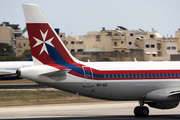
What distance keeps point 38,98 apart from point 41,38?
63.4 ft

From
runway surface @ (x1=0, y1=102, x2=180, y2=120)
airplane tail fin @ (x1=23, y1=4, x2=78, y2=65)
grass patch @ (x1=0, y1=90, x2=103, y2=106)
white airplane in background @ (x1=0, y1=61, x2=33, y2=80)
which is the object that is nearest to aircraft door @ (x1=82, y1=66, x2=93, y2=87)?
airplane tail fin @ (x1=23, y1=4, x2=78, y2=65)

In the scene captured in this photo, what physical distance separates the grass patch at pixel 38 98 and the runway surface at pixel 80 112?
363 centimetres

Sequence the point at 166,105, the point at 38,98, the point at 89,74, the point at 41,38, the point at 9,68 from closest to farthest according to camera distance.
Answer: the point at 41,38
the point at 89,74
the point at 166,105
the point at 38,98
the point at 9,68

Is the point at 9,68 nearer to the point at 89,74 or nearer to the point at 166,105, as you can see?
the point at 89,74

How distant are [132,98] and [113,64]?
3302 mm

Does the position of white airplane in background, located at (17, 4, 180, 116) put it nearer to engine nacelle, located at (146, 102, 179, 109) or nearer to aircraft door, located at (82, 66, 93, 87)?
aircraft door, located at (82, 66, 93, 87)

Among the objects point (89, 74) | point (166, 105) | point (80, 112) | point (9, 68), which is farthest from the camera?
point (9, 68)

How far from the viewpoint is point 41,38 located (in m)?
29.3

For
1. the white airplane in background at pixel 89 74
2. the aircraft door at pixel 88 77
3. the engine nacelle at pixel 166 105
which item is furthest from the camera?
the engine nacelle at pixel 166 105

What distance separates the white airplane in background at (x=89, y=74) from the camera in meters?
28.8

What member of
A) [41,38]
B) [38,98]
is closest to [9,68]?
[38,98]

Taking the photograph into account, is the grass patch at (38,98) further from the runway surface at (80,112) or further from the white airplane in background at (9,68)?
the white airplane in background at (9,68)

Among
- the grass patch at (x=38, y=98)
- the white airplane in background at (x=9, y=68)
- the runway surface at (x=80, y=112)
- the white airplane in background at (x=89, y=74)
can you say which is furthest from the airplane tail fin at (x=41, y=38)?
the white airplane in background at (x=9, y=68)

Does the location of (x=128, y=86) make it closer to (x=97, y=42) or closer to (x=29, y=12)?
(x=29, y=12)
